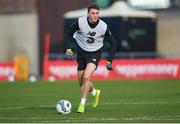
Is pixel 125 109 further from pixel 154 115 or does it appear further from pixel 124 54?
pixel 124 54

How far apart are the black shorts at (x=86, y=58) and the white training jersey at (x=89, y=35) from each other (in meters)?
0.10

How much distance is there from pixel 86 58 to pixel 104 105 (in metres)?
2.06

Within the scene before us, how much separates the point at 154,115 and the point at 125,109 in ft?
6.21

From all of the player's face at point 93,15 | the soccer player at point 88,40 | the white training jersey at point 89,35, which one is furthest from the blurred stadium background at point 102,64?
the player's face at point 93,15

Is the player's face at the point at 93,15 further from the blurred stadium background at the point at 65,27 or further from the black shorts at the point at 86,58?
the blurred stadium background at the point at 65,27

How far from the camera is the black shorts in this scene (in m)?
19.0

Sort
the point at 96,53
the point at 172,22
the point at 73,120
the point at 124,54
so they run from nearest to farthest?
1. the point at 73,120
2. the point at 96,53
3. the point at 124,54
4. the point at 172,22

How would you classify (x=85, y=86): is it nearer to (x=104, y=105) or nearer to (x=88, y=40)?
(x=88, y=40)

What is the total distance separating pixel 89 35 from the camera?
62.3 feet

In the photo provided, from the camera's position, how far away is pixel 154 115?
691 inches

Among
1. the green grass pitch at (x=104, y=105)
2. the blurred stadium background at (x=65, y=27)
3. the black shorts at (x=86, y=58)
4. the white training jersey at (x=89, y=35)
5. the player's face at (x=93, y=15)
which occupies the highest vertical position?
the player's face at (x=93, y=15)

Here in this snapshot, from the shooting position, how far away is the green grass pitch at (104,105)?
16891 millimetres

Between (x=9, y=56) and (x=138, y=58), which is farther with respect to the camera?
(x=9, y=56)

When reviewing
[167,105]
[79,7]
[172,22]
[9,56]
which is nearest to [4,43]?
[9,56]
